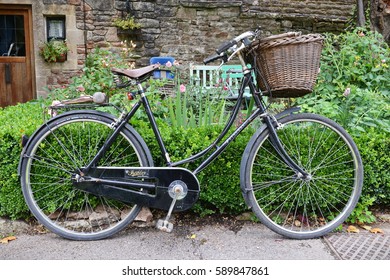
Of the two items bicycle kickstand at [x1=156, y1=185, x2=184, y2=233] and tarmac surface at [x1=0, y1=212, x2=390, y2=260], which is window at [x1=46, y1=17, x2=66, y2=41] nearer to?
tarmac surface at [x1=0, y1=212, x2=390, y2=260]

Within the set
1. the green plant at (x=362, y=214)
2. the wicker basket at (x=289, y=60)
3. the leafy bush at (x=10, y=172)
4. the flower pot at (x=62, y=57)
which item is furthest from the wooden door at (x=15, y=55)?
the green plant at (x=362, y=214)

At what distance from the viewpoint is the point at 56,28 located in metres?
7.40

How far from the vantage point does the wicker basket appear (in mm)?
2525

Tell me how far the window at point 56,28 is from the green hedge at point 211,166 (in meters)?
4.80

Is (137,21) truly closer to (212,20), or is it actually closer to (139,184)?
(212,20)

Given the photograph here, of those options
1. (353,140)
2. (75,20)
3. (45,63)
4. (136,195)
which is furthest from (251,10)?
(136,195)

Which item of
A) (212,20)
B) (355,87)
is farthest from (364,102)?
(212,20)

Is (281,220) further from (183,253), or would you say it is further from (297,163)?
(183,253)

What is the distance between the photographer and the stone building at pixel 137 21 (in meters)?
7.29

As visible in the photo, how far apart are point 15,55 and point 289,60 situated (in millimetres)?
6348

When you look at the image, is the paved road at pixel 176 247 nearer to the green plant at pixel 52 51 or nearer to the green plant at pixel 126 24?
the green plant at pixel 52 51

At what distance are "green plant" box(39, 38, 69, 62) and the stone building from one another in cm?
11

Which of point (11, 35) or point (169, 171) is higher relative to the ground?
point (11, 35)

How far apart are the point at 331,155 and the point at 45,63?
595 cm
